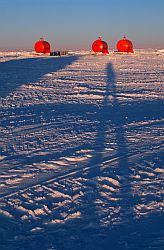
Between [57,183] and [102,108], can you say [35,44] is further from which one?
[57,183]

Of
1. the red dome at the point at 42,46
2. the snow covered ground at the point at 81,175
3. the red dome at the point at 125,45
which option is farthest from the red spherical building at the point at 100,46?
the snow covered ground at the point at 81,175

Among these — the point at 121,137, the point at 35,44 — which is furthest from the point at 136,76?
the point at 35,44

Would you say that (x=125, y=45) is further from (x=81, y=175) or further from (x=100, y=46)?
(x=81, y=175)

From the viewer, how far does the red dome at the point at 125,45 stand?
46812mm

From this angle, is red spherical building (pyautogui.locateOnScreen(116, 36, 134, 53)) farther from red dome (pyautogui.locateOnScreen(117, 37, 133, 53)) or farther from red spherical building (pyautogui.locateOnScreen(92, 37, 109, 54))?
red spherical building (pyautogui.locateOnScreen(92, 37, 109, 54))

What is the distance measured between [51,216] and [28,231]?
41cm

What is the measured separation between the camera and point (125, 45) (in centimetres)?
4681

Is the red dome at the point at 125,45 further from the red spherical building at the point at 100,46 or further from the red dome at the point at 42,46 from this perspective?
the red dome at the point at 42,46

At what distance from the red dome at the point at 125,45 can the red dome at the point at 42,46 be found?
7834mm

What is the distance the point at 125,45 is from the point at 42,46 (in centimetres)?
894

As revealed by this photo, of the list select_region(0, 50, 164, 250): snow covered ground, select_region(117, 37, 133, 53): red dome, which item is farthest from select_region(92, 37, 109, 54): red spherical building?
select_region(0, 50, 164, 250): snow covered ground

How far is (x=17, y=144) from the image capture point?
7.64m

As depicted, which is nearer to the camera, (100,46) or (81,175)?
(81,175)

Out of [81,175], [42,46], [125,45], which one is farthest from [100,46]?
[81,175]
